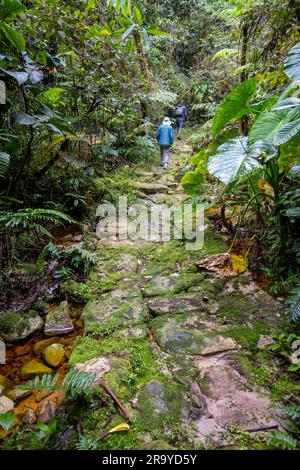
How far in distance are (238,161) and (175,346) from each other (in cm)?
138

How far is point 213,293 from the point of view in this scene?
8.95 feet

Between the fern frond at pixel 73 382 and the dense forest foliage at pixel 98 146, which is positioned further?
the dense forest foliage at pixel 98 146

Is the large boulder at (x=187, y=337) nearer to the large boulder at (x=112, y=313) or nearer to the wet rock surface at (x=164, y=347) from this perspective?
the wet rock surface at (x=164, y=347)

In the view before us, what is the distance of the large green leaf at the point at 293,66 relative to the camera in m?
2.02

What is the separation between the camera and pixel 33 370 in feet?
6.74

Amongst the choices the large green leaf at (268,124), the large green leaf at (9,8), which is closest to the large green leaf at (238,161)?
the large green leaf at (268,124)

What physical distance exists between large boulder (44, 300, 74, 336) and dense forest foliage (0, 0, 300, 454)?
290 mm

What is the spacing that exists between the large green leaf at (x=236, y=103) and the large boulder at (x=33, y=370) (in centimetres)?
252

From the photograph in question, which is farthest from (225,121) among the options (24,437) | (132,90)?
(132,90)

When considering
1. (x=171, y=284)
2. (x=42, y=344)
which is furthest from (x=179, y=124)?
(x=42, y=344)

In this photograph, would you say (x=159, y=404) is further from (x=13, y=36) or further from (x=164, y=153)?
(x=164, y=153)

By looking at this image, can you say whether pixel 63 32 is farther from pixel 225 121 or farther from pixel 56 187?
pixel 225 121

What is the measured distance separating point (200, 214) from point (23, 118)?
2.78 metres

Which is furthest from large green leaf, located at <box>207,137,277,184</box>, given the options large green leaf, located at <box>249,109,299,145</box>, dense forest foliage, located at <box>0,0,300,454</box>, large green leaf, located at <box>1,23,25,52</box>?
large green leaf, located at <box>1,23,25,52</box>
